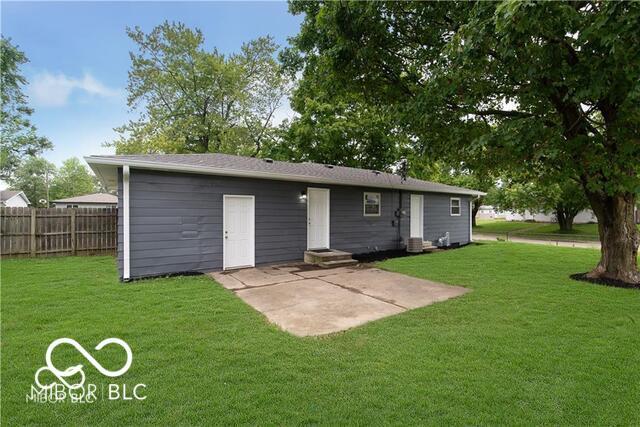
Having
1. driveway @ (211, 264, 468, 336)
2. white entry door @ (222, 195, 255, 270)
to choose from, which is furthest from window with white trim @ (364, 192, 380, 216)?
white entry door @ (222, 195, 255, 270)

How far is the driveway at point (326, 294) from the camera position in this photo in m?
4.12

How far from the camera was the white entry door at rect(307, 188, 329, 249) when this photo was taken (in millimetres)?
9180

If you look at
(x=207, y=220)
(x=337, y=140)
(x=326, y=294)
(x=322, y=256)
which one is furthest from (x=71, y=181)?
(x=326, y=294)

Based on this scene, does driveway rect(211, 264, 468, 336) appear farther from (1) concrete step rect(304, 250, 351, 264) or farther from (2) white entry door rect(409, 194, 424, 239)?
(2) white entry door rect(409, 194, 424, 239)

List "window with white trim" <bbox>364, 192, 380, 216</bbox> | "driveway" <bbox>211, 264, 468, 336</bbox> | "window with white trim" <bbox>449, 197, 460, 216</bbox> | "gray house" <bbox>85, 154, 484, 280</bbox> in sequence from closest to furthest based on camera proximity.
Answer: "driveway" <bbox>211, 264, 468, 336</bbox>, "gray house" <bbox>85, 154, 484, 280</bbox>, "window with white trim" <bbox>364, 192, 380, 216</bbox>, "window with white trim" <bbox>449, 197, 460, 216</bbox>

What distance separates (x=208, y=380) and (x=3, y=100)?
24.1 metres

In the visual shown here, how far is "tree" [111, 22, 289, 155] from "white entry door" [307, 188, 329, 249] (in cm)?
1216

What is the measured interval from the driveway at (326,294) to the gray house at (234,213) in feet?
2.81

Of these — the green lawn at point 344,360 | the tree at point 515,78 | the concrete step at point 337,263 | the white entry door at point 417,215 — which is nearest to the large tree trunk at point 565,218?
the white entry door at point 417,215

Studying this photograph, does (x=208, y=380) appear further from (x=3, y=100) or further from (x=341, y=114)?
(x=3, y=100)

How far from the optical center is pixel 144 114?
2005 centimetres

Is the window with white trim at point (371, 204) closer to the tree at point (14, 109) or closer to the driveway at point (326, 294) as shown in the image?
the driveway at point (326, 294)

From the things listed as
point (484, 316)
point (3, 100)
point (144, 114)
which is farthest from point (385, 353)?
point (3, 100)

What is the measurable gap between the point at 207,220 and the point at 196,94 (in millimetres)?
16290
